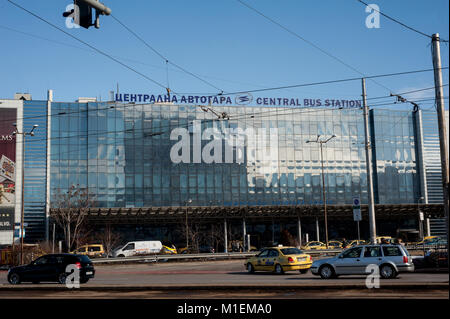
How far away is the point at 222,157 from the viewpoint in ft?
246

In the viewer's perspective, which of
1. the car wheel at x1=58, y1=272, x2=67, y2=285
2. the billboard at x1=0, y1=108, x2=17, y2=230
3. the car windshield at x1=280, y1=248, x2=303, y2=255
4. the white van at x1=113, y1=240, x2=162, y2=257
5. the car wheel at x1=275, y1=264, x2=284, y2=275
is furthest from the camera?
the billboard at x1=0, y1=108, x2=17, y2=230

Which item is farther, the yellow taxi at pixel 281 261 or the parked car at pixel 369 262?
the yellow taxi at pixel 281 261

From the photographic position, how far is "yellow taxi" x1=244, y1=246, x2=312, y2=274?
25422 millimetres

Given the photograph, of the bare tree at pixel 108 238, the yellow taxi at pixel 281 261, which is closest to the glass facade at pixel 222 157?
the bare tree at pixel 108 238

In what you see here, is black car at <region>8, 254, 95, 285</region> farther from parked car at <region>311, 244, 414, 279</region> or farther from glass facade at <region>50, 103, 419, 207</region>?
glass facade at <region>50, 103, 419, 207</region>

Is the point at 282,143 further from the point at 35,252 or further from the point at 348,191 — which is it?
the point at 35,252

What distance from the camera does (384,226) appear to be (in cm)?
8256

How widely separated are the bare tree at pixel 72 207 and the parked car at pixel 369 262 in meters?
43.3

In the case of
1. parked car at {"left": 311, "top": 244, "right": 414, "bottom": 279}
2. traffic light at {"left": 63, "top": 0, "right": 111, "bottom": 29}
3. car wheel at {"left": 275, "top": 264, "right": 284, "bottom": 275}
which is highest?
traffic light at {"left": 63, "top": 0, "right": 111, "bottom": 29}

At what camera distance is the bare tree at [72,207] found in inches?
2420

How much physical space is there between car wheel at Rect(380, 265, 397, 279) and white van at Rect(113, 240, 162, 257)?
3468 cm

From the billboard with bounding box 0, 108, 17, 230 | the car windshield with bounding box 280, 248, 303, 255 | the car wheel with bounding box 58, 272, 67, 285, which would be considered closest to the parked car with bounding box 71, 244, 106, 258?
the billboard with bounding box 0, 108, 17, 230

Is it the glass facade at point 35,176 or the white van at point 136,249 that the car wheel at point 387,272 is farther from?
the glass facade at point 35,176

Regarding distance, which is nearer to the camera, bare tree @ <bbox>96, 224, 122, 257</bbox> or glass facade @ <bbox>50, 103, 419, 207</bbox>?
bare tree @ <bbox>96, 224, 122, 257</bbox>
